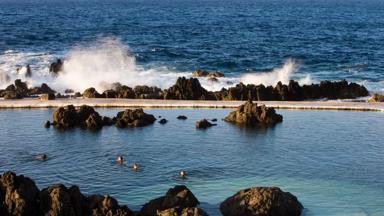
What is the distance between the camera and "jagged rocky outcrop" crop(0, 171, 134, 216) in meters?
40.9

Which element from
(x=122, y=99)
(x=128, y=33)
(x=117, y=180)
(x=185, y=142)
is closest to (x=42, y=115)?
(x=122, y=99)

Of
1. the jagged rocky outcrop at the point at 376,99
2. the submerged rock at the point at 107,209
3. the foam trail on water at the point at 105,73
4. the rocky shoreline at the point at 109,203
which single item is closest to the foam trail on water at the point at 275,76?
the foam trail on water at the point at 105,73

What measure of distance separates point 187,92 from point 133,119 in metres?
15.6

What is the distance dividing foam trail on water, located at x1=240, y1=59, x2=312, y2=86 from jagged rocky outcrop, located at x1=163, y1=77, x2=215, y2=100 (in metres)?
17.1

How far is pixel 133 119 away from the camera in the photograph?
70562 mm

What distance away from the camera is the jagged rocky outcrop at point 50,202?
4088cm

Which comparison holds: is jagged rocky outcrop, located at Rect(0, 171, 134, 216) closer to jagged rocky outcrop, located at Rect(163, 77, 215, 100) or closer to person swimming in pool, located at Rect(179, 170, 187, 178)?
person swimming in pool, located at Rect(179, 170, 187, 178)

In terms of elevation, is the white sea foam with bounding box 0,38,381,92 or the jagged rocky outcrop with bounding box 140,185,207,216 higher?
the white sea foam with bounding box 0,38,381,92

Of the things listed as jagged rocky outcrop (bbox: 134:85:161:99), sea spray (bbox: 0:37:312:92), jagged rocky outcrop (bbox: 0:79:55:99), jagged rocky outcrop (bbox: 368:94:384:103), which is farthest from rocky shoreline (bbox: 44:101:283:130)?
sea spray (bbox: 0:37:312:92)

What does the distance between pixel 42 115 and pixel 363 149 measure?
106 feet

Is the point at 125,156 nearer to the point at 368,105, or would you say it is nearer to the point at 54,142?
the point at 54,142

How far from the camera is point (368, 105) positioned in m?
78.8

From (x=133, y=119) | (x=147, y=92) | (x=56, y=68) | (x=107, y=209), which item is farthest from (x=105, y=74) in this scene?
(x=107, y=209)

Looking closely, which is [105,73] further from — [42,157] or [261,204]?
[261,204]
